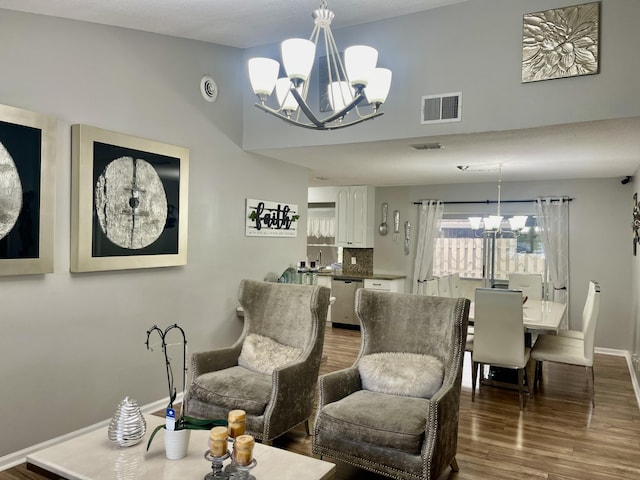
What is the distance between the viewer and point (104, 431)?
2.48 metres

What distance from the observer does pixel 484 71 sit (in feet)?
11.7

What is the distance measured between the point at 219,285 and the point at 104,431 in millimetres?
2153

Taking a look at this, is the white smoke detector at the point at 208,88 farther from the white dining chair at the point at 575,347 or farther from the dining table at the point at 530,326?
the white dining chair at the point at 575,347

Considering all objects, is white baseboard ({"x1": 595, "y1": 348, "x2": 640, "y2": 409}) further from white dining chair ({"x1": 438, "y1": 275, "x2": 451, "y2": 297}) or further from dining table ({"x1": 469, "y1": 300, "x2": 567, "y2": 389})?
white dining chair ({"x1": 438, "y1": 275, "x2": 451, "y2": 297})

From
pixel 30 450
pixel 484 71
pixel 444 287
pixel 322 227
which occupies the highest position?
pixel 484 71

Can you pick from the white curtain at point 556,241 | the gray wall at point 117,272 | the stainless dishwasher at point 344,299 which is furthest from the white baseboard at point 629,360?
the gray wall at point 117,272

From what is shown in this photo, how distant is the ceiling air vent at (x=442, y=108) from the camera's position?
3.68 metres

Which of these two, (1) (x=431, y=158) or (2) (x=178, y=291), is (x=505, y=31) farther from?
(2) (x=178, y=291)

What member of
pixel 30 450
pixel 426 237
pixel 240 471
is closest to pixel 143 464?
pixel 240 471

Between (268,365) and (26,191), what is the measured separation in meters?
1.93

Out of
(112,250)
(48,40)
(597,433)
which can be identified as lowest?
(597,433)

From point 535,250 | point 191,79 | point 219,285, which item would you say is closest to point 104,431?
point 219,285

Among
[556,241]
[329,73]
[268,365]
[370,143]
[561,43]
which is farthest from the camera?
[556,241]

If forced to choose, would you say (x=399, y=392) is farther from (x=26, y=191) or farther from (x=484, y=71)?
(x=26, y=191)
